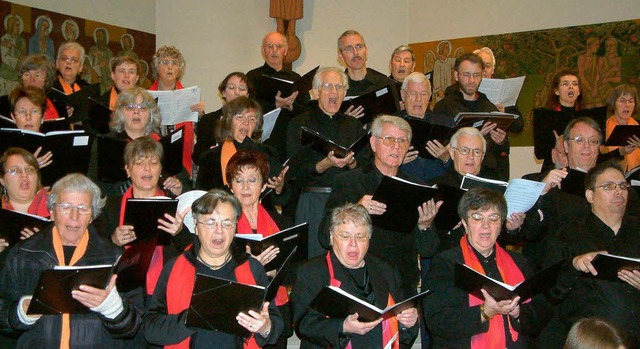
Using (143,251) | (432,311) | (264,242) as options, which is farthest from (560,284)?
(143,251)

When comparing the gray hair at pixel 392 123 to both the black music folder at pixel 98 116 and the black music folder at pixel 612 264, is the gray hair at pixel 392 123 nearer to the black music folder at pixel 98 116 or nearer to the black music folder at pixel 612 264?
the black music folder at pixel 612 264

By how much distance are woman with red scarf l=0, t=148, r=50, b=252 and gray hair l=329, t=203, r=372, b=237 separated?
1717mm

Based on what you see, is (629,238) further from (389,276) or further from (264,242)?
(264,242)

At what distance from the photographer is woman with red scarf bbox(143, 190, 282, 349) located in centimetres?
355

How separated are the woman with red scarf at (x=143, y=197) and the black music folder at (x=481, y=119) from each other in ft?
6.58

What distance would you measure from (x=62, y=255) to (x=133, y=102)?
1.86 m

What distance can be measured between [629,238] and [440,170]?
1474 mm

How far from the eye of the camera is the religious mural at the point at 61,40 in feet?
24.2

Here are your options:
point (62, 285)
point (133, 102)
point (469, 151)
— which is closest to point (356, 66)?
point (469, 151)

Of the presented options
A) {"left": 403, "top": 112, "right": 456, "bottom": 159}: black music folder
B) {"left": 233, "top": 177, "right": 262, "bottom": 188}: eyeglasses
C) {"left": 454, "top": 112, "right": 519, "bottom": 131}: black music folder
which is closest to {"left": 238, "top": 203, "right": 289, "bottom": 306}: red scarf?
{"left": 233, "top": 177, "right": 262, "bottom": 188}: eyeglasses

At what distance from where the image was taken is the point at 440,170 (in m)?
5.63

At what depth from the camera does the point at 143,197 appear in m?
4.54

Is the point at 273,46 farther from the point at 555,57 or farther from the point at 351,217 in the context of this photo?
the point at 555,57

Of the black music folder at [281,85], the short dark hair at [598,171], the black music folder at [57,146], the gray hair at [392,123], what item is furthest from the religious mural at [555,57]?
the black music folder at [57,146]
